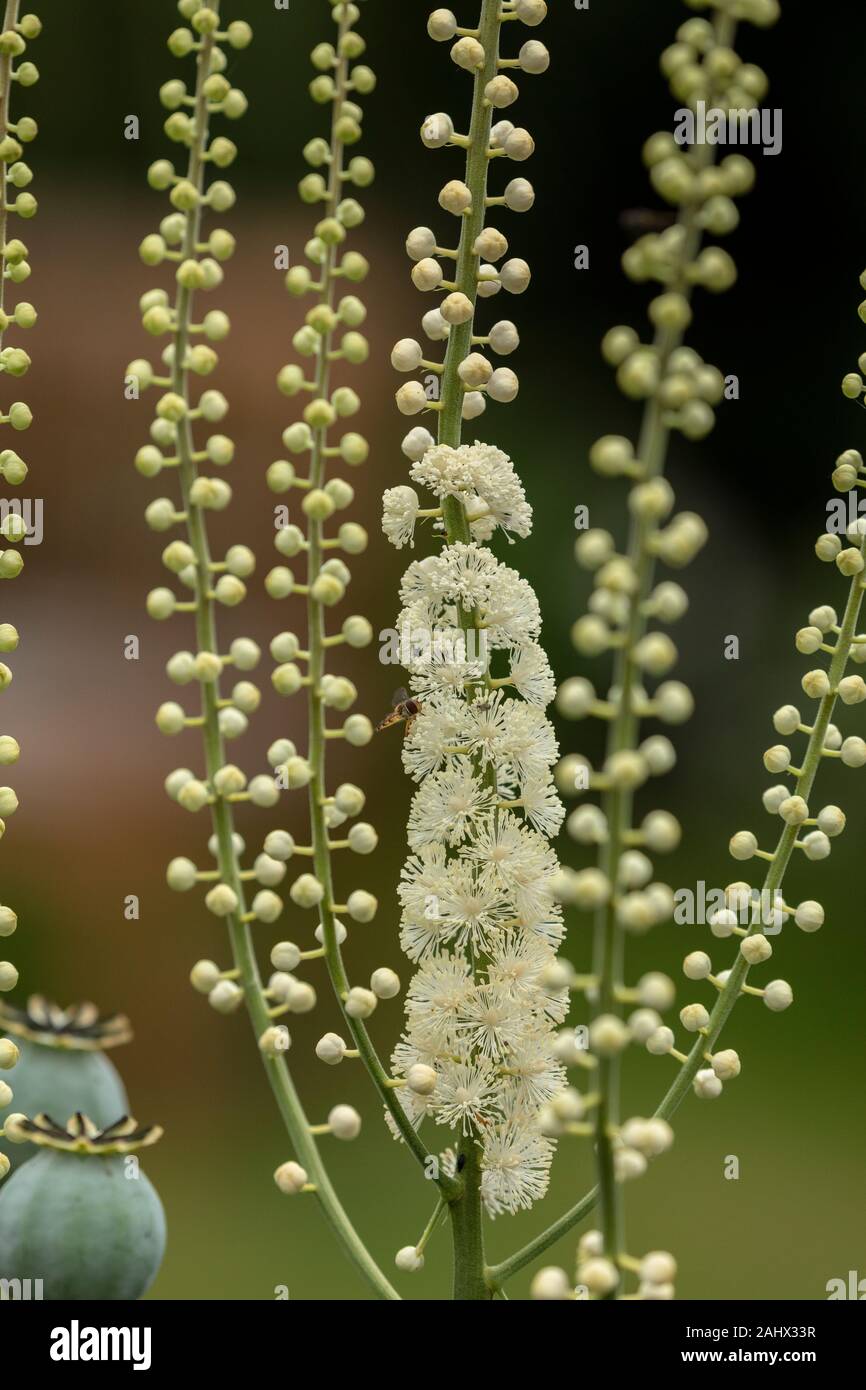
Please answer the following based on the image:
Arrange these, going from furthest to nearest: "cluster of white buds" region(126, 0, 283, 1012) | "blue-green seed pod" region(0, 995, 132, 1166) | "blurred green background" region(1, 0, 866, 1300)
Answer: "blurred green background" region(1, 0, 866, 1300) → "blue-green seed pod" region(0, 995, 132, 1166) → "cluster of white buds" region(126, 0, 283, 1012)

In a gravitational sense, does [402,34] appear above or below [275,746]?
above

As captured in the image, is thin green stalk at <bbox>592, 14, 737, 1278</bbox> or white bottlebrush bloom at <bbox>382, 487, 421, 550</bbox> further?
white bottlebrush bloom at <bbox>382, 487, 421, 550</bbox>

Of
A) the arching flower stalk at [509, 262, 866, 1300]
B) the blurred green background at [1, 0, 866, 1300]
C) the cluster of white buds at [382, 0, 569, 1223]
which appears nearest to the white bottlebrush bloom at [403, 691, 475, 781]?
the cluster of white buds at [382, 0, 569, 1223]

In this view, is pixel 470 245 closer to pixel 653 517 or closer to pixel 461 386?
pixel 461 386

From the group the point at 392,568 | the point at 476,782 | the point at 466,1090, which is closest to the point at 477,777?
the point at 476,782

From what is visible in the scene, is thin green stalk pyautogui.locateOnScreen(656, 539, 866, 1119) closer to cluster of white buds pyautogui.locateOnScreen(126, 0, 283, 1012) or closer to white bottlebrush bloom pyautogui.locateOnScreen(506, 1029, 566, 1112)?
white bottlebrush bloom pyautogui.locateOnScreen(506, 1029, 566, 1112)
